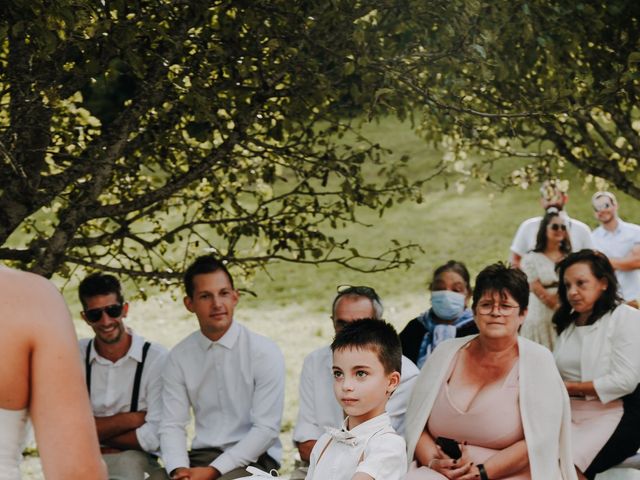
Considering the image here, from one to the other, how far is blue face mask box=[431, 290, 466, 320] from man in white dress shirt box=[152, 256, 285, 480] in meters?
1.28

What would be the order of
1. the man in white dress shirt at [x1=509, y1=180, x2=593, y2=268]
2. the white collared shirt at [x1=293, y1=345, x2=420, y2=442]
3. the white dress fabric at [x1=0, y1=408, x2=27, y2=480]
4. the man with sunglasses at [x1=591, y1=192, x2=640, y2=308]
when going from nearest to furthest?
the white dress fabric at [x1=0, y1=408, x2=27, y2=480], the white collared shirt at [x1=293, y1=345, x2=420, y2=442], the man in white dress shirt at [x1=509, y1=180, x2=593, y2=268], the man with sunglasses at [x1=591, y1=192, x2=640, y2=308]

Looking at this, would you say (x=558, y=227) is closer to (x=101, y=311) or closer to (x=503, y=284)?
(x=503, y=284)

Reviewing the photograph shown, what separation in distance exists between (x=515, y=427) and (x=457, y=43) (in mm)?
2137

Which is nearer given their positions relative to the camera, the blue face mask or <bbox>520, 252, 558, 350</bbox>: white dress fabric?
the blue face mask

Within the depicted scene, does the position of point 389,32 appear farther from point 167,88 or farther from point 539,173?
point 539,173

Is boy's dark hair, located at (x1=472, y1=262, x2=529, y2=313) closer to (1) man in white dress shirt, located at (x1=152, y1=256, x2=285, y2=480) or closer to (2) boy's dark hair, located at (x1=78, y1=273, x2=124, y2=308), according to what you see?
(1) man in white dress shirt, located at (x1=152, y1=256, x2=285, y2=480)

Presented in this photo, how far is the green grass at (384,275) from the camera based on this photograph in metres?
17.0

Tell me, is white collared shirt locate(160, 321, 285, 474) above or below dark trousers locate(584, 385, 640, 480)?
above

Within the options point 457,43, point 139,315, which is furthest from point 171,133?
point 139,315

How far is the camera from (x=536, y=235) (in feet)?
34.1

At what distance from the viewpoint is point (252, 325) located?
688 inches

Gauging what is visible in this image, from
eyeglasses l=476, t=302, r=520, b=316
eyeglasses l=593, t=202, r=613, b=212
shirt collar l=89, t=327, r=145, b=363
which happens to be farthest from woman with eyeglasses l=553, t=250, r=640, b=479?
eyeglasses l=593, t=202, r=613, b=212

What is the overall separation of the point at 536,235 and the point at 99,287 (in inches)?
216

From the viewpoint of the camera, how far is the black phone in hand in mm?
5340
